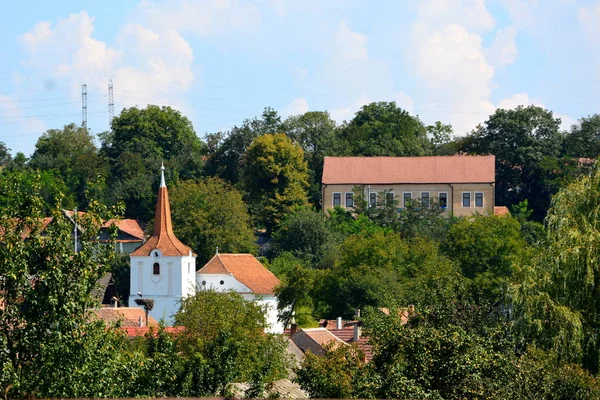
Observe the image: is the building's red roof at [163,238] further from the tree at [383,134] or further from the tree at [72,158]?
the tree at [383,134]

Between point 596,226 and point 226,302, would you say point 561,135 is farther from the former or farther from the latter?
point 596,226

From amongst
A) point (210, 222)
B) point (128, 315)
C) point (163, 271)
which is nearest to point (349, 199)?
point (210, 222)

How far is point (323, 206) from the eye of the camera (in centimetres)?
8538

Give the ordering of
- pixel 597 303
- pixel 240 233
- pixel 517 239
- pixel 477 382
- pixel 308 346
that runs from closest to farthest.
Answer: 1. pixel 477 382
2. pixel 597 303
3. pixel 308 346
4. pixel 517 239
5. pixel 240 233

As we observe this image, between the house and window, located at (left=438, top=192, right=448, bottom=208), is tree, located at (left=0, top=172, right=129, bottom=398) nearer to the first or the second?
the house

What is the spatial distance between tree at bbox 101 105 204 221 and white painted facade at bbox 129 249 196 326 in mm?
16591

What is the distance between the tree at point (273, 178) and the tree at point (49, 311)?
60898 millimetres

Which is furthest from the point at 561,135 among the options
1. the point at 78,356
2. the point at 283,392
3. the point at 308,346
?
the point at 78,356

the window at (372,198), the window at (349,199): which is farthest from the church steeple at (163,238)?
the window at (372,198)

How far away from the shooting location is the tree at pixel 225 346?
91.9ft

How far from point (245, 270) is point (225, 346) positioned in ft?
134

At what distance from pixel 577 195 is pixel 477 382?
7.27m

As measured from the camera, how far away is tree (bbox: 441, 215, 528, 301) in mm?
62344

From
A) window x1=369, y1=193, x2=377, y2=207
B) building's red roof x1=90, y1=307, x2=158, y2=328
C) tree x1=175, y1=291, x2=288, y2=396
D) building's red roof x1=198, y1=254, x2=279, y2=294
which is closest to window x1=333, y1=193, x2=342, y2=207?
window x1=369, y1=193, x2=377, y2=207
